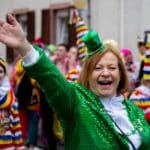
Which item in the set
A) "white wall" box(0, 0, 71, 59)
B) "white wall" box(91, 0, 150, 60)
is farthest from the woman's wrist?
"white wall" box(0, 0, 71, 59)

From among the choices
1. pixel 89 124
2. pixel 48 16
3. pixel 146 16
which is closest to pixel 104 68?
pixel 89 124

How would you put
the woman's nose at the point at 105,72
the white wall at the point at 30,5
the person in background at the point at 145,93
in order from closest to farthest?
the woman's nose at the point at 105,72, the person in background at the point at 145,93, the white wall at the point at 30,5

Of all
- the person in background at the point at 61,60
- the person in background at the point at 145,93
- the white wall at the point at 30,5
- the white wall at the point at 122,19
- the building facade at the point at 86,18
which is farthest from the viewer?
the white wall at the point at 30,5

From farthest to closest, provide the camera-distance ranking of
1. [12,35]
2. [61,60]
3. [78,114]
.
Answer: [61,60]
[78,114]
[12,35]

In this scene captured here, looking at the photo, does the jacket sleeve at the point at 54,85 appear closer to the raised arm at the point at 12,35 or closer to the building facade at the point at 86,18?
the raised arm at the point at 12,35

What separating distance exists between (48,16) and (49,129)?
25.8 ft

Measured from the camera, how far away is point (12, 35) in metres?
3.22

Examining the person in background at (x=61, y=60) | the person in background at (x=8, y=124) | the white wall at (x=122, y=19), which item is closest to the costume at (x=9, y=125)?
the person in background at (x=8, y=124)

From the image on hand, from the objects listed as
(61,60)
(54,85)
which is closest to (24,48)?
(54,85)

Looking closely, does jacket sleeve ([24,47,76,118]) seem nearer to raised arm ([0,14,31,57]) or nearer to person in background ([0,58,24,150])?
raised arm ([0,14,31,57])

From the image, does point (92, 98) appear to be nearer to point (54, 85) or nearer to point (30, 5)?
point (54, 85)

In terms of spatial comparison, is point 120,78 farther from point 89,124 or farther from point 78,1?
point 78,1

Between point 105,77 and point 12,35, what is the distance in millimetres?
793

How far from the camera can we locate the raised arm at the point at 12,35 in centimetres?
320
